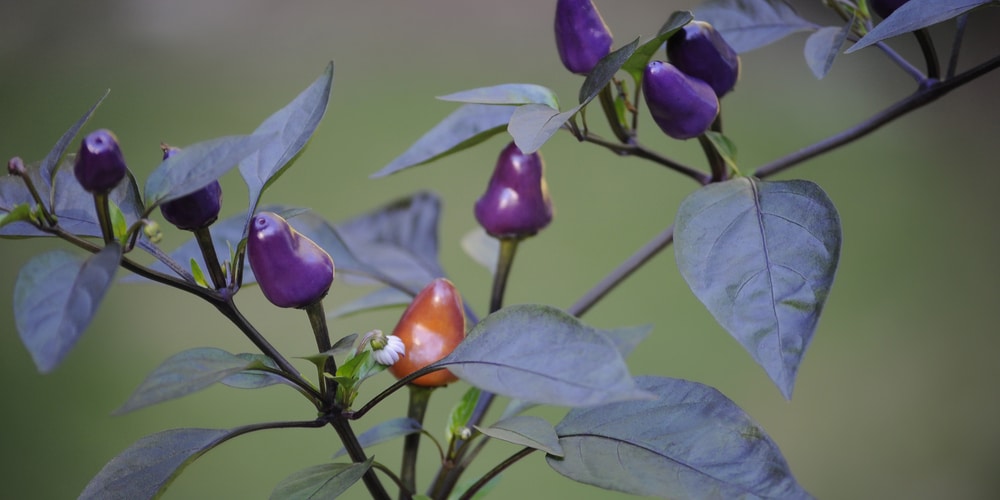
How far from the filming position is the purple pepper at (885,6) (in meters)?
0.37

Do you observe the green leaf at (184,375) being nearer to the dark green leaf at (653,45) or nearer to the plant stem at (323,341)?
the plant stem at (323,341)

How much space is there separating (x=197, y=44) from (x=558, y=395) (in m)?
1.60

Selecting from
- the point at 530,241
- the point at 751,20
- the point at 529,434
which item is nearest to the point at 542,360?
the point at 529,434

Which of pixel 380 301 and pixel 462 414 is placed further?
pixel 380 301

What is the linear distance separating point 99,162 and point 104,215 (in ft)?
0.06

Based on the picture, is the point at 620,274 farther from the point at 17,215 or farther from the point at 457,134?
the point at 17,215

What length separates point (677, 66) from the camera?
36 cm

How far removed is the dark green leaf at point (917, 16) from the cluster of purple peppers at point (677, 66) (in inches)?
2.2

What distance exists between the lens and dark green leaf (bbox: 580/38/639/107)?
30 cm

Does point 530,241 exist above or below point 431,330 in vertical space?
below

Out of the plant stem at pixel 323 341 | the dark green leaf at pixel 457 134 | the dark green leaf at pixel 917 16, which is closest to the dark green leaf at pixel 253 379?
the plant stem at pixel 323 341

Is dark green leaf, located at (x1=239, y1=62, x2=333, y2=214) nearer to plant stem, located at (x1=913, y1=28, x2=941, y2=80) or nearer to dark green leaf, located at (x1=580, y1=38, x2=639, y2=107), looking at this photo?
dark green leaf, located at (x1=580, y1=38, x2=639, y2=107)

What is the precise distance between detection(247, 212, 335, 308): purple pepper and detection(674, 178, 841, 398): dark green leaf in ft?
0.39

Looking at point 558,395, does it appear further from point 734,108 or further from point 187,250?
point 734,108
